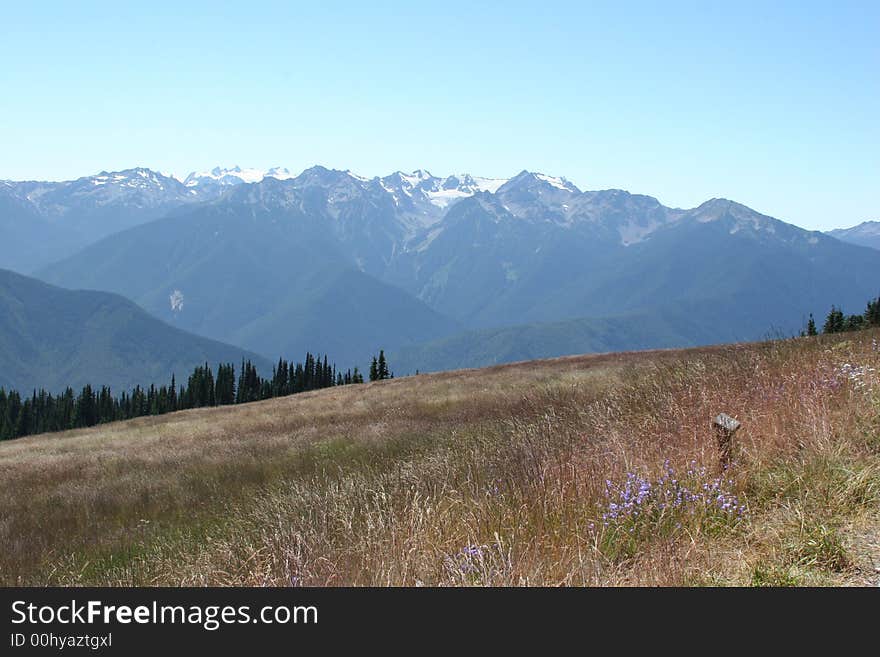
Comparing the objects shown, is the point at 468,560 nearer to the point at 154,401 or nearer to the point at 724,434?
the point at 724,434

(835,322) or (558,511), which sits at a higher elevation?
(835,322)

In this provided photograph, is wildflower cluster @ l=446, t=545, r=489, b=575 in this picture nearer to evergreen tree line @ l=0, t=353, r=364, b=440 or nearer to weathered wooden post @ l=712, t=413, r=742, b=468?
weathered wooden post @ l=712, t=413, r=742, b=468

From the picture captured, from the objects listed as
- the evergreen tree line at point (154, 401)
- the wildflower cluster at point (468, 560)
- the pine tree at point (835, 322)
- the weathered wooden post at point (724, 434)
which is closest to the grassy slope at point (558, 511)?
the wildflower cluster at point (468, 560)

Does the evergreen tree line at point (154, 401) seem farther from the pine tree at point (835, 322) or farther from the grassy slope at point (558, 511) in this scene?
the grassy slope at point (558, 511)

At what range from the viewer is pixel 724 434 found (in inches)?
257

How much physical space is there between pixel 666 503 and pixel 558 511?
96cm

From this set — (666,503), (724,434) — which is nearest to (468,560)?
(666,503)

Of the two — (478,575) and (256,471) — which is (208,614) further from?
(256,471)

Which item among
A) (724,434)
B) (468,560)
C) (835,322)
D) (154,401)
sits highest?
(154,401)

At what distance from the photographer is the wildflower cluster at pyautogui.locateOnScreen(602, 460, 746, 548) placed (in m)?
5.32

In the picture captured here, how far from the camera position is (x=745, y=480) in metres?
6.15

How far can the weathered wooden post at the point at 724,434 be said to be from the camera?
6.39 m

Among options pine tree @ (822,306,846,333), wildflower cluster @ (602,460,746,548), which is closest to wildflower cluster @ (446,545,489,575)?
wildflower cluster @ (602,460,746,548)

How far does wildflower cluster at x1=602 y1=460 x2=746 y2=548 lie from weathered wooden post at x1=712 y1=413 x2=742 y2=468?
47cm
